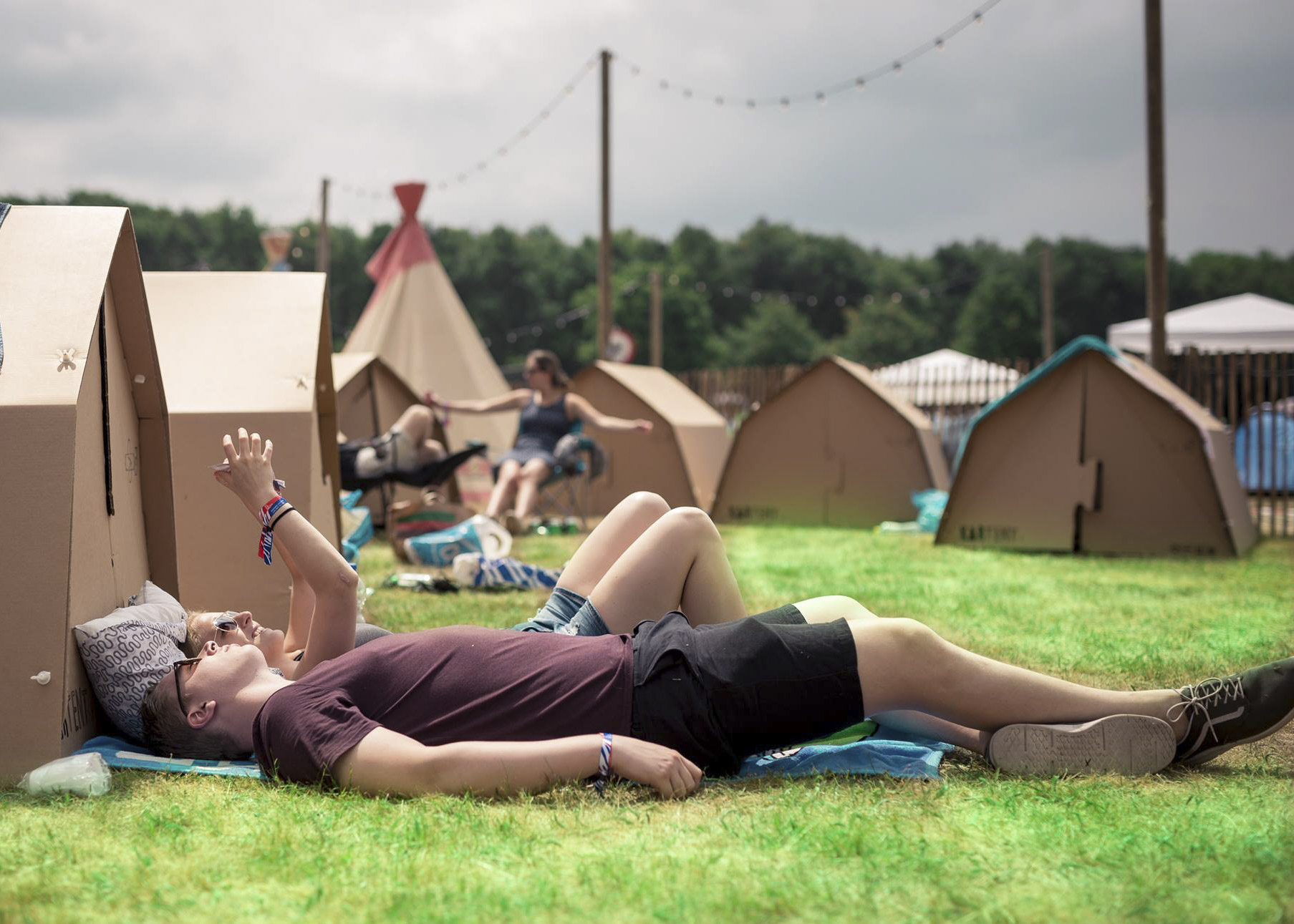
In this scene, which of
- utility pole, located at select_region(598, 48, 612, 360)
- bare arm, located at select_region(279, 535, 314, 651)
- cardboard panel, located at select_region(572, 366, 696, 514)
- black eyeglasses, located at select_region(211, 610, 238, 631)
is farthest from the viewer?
utility pole, located at select_region(598, 48, 612, 360)

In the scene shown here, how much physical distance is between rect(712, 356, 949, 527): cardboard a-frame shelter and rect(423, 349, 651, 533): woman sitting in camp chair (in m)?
1.49

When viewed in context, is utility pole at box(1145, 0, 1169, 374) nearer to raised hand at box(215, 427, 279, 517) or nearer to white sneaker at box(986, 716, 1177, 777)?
white sneaker at box(986, 716, 1177, 777)

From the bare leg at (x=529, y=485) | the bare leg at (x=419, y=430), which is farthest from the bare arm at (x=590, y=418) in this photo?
the bare leg at (x=419, y=430)

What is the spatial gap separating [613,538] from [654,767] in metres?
0.86

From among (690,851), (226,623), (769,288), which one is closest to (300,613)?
(226,623)

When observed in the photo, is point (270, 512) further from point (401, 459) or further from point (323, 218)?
point (323, 218)


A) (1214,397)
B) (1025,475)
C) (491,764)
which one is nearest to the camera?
(491,764)

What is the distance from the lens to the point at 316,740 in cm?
203

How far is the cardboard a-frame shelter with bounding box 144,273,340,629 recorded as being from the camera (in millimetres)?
3578

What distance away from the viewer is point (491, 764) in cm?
199

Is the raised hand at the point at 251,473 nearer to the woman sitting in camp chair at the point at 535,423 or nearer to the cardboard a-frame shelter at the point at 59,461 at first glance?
the cardboard a-frame shelter at the point at 59,461

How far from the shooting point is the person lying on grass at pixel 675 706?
2.01 m

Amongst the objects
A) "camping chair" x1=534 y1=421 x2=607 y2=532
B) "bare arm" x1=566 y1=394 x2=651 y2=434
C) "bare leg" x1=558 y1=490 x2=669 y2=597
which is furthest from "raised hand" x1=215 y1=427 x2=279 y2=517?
"bare arm" x1=566 y1=394 x2=651 y2=434

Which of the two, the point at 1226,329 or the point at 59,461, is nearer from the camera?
the point at 59,461
